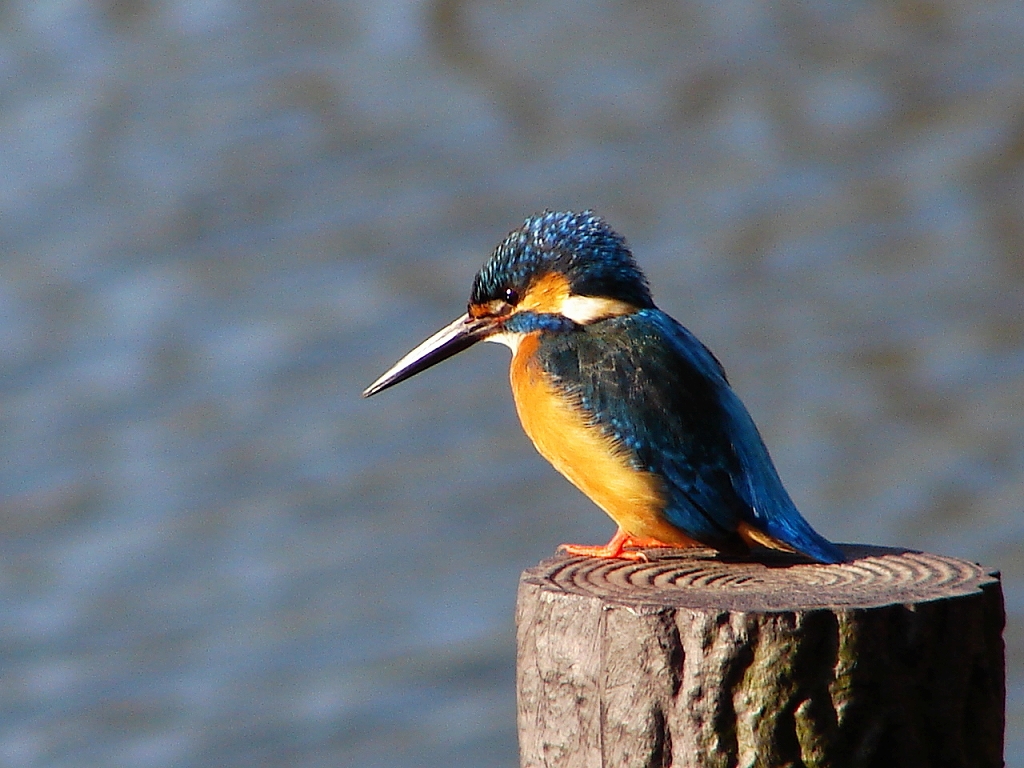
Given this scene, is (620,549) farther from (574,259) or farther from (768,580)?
(574,259)

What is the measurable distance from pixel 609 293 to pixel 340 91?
16.1ft

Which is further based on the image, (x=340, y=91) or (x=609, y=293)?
(x=340, y=91)

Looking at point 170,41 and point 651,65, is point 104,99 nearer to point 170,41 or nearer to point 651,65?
point 170,41

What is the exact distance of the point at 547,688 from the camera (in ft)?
7.91

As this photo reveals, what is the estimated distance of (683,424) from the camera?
2936 mm

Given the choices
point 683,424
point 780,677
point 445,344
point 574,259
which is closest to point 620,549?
point 683,424

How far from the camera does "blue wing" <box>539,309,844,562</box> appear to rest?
2.81m

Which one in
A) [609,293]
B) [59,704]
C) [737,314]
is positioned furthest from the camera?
[737,314]

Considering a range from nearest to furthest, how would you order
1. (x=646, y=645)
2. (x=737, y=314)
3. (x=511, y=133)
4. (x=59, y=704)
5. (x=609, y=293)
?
1. (x=646, y=645)
2. (x=609, y=293)
3. (x=59, y=704)
4. (x=737, y=314)
5. (x=511, y=133)

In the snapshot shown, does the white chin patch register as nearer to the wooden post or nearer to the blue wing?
the blue wing

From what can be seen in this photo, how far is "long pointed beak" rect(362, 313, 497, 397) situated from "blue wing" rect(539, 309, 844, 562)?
1.13 ft

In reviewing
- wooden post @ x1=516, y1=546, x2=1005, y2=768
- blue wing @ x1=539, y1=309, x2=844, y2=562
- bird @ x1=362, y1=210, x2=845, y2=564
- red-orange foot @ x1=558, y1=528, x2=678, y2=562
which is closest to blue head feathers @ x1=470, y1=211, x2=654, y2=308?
bird @ x1=362, y1=210, x2=845, y2=564

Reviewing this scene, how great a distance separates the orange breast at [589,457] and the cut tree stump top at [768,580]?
0.50ft

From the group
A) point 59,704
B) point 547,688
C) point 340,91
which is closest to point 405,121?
point 340,91
